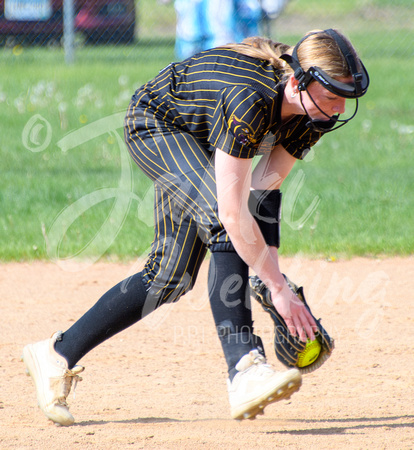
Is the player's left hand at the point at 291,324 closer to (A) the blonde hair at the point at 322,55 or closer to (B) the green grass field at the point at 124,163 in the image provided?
(A) the blonde hair at the point at 322,55

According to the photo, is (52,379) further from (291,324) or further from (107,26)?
(107,26)

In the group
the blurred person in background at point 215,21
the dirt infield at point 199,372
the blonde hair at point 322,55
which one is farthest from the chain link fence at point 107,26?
the blonde hair at point 322,55

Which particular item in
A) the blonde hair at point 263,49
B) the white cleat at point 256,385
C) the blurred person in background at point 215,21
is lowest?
the blurred person in background at point 215,21

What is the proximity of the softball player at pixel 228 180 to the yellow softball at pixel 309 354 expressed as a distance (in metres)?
0.14

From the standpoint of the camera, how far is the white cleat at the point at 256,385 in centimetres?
234

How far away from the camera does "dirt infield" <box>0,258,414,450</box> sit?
8.66 ft

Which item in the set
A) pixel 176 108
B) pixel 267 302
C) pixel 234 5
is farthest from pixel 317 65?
pixel 234 5

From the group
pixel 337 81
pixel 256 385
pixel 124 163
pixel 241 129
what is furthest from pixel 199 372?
pixel 124 163

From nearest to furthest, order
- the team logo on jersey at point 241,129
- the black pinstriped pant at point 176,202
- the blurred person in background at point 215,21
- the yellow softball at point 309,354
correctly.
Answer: the team logo on jersey at point 241,129 → the black pinstriped pant at point 176,202 → the yellow softball at point 309,354 → the blurred person in background at point 215,21

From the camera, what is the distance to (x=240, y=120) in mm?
2318

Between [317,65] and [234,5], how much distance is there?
738 centimetres

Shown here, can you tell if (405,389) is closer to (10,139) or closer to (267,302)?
(267,302)

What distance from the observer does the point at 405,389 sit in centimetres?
316

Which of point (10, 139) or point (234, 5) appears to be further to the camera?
point (234, 5)
